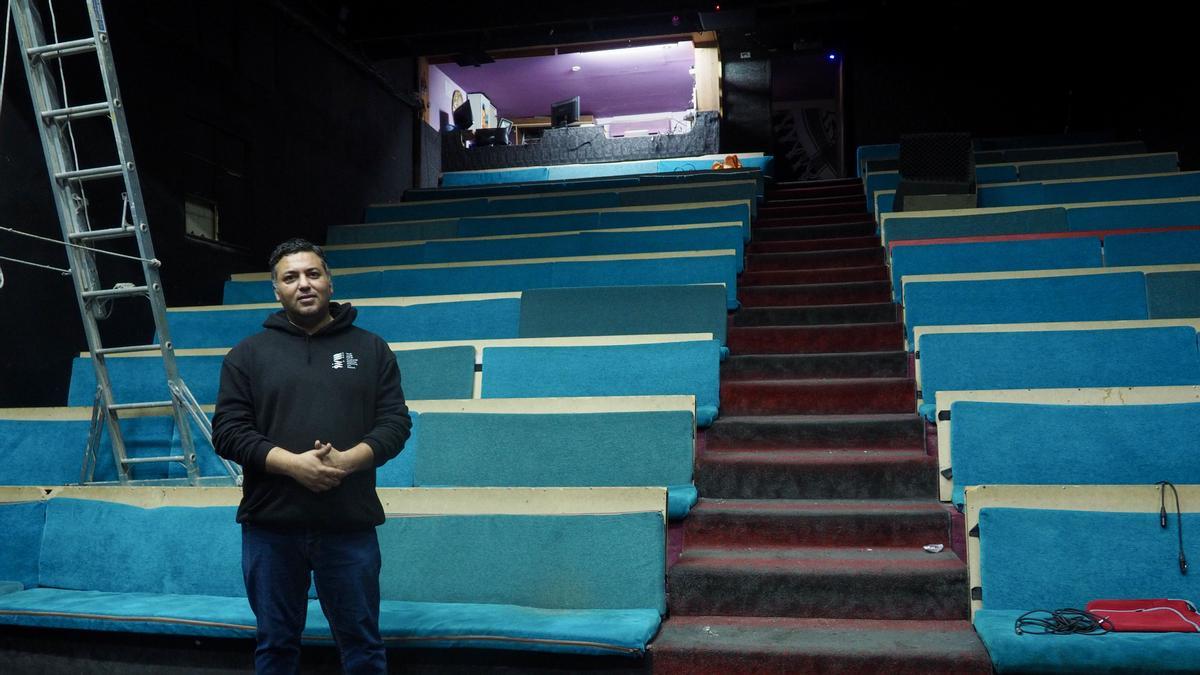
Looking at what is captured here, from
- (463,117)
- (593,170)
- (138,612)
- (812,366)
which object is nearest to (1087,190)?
(812,366)

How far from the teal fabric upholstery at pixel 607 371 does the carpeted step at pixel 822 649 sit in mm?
547

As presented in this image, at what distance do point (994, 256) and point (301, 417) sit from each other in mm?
1799

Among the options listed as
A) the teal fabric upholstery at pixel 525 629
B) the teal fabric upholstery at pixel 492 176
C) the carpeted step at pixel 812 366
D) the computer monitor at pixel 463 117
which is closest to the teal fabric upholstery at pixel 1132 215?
the carpeted step at pixel 812 366

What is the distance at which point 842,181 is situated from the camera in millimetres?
4043

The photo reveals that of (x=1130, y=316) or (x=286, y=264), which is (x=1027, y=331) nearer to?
(x=1130, y=316)

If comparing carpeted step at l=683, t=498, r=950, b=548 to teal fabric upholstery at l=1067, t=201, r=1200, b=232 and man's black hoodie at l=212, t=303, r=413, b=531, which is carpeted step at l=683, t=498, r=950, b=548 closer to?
man's black hoodie at l=212, t=303, r=413, b=531

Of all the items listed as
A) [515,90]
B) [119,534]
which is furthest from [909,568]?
[515,90]

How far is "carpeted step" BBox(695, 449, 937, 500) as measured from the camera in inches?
60.0

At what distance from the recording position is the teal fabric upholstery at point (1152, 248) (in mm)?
2133

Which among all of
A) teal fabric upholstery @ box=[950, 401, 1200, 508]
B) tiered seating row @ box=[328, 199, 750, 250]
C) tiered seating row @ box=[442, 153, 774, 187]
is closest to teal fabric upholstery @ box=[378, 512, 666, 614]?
teal fabric upholstery @ box=[950, 401, 1200, 508]

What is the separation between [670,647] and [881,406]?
84cm

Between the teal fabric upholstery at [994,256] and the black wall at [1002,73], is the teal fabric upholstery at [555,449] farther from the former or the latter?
the black wall at [1002,73]

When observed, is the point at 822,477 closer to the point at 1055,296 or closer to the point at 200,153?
the point at 1055,296

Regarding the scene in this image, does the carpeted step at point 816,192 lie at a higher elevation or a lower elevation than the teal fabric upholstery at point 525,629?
higher
